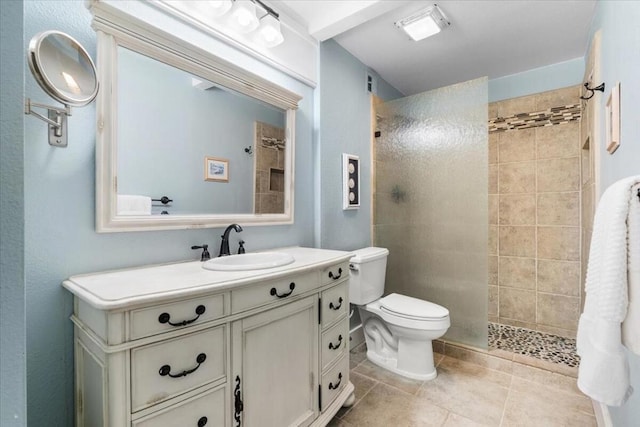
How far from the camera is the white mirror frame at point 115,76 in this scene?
1.12 m

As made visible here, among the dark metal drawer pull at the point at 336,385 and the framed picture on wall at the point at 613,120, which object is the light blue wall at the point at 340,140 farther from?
the framed picture on wall at the point at 613,120

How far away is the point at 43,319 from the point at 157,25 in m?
1.28

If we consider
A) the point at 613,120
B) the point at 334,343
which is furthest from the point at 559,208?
the point at 334,343

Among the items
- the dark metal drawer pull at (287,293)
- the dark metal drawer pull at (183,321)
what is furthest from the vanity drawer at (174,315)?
the dark metal drawer pull at (287,293)

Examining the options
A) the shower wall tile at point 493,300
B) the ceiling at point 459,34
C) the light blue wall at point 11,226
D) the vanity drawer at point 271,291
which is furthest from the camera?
the shower wall tile at point 493,300

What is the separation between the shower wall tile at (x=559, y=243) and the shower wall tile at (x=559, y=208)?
0.06 m

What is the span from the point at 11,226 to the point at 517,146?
11.0ft

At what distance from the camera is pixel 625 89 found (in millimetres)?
1086

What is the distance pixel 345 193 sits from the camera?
2342 millimetres

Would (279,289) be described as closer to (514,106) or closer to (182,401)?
(182,401)

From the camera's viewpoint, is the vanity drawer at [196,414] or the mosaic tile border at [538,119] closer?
the vanity drawer at [196,414]

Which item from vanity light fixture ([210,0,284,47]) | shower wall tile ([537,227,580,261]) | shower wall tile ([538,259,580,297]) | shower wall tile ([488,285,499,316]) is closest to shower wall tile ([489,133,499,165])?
shower wall tile ([537,227,580,261])

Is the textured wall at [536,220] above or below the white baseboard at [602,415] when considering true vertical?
above

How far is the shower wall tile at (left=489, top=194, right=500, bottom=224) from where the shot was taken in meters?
2.85
